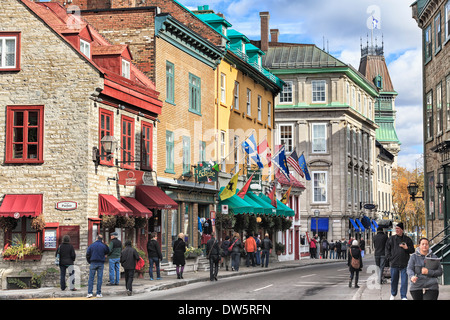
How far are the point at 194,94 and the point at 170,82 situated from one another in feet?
10.7

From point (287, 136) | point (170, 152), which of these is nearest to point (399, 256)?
point (170, 152)

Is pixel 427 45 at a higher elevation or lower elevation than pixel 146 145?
higher

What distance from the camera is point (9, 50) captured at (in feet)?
87.4

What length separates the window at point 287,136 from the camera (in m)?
72.4

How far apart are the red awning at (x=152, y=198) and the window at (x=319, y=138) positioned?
1686 inches

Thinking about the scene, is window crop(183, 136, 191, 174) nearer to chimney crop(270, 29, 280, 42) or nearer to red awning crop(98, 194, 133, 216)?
red awning crop(98, 194, 133, 216)

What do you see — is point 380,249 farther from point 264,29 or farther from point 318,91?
point 264,29

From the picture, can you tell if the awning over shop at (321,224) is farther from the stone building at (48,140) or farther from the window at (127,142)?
the stone building at (48,140)

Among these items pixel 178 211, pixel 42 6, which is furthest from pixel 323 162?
pixel 42 6

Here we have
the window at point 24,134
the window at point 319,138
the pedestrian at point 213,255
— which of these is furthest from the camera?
the window at point 319,138

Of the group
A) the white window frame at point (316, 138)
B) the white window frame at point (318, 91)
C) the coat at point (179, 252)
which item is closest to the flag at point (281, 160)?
the coat at point (179, 252)

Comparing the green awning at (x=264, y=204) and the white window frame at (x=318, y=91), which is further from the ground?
the white window frame at (x=318, y=91)

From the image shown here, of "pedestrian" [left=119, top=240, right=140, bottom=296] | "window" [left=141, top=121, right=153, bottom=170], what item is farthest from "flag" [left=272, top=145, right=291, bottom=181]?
"pedestrian" [left=119, top=240, right=140, bottom=296]
